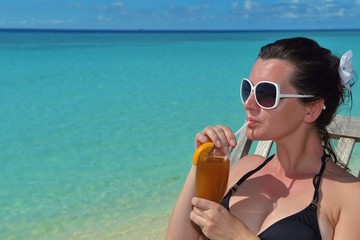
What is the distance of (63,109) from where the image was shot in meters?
12.2

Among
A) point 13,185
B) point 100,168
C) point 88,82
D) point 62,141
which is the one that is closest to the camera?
point 13,185

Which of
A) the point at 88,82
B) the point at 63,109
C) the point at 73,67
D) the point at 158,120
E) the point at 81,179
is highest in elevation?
the point at 81,179

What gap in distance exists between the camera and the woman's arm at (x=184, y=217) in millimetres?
2141

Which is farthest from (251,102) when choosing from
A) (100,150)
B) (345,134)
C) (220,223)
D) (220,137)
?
(100,150)

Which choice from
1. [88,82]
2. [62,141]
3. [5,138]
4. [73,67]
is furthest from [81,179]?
[73,67]

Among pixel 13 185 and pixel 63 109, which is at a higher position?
pixel 13 185

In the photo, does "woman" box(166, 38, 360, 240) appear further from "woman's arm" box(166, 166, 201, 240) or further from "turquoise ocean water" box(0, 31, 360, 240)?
"turquoise ocean water" box(0, 31, 360, 240)

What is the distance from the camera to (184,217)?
2154 millimetres

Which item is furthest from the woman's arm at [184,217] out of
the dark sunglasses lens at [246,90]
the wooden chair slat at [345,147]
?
the wooden chair slat at [345,147]

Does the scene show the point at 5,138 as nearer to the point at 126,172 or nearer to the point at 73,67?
the point at 126,172

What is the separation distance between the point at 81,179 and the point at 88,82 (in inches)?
452

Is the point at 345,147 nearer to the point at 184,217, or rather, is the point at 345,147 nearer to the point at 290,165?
the point at 290,165

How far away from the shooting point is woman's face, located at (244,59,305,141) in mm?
1941

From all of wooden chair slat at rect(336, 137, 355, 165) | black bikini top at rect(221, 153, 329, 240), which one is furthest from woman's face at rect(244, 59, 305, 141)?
wooden chair slat at rect(336, 137, 355, 165)
